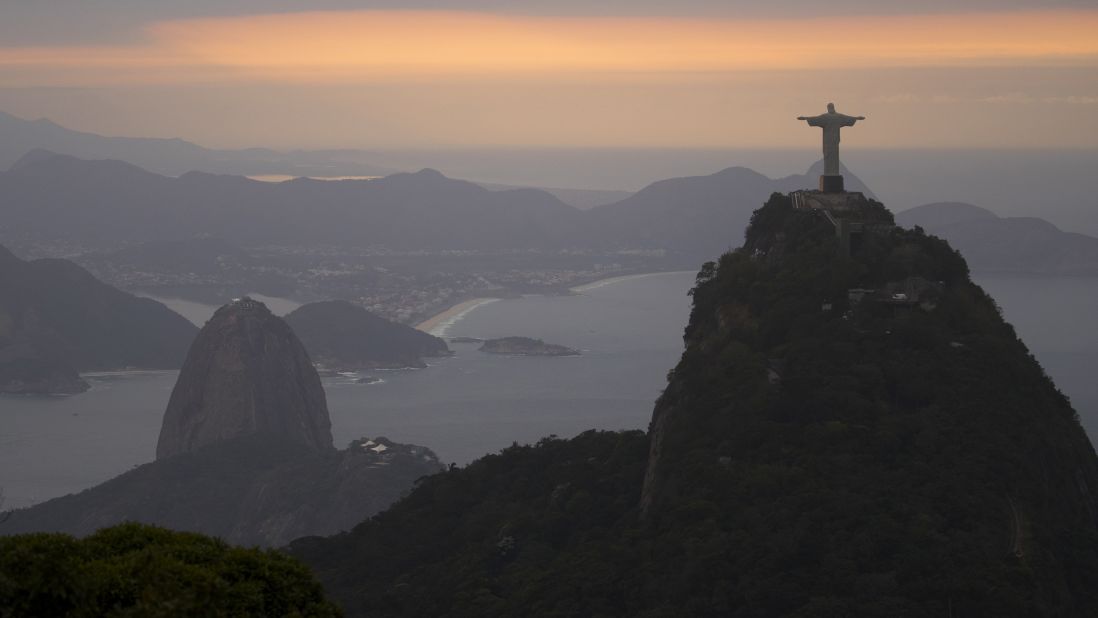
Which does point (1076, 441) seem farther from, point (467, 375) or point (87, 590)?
point (467, 375)

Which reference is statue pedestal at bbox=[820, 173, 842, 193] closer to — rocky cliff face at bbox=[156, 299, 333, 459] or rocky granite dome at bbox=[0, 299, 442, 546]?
rocky granite dome at bbox=[0, 299, 442, 546]

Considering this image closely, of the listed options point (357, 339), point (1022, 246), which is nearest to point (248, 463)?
point (357, 339)

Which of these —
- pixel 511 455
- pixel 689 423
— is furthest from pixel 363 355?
pixel 689 423

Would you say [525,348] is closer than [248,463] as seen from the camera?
No

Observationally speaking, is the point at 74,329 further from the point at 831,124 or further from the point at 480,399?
the point at 831,124

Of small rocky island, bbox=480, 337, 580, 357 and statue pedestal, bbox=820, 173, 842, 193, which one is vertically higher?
statue pedestal, bbox=820, 173, 842, 193

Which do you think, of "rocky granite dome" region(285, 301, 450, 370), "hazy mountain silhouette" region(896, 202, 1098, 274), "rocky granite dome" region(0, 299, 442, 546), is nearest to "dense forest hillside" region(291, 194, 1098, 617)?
"rocky granite dome" region(0, 299, 442, 546)

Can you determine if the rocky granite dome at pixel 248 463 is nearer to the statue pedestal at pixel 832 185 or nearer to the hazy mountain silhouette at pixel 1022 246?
the statue pedestal at pixel 832 185
